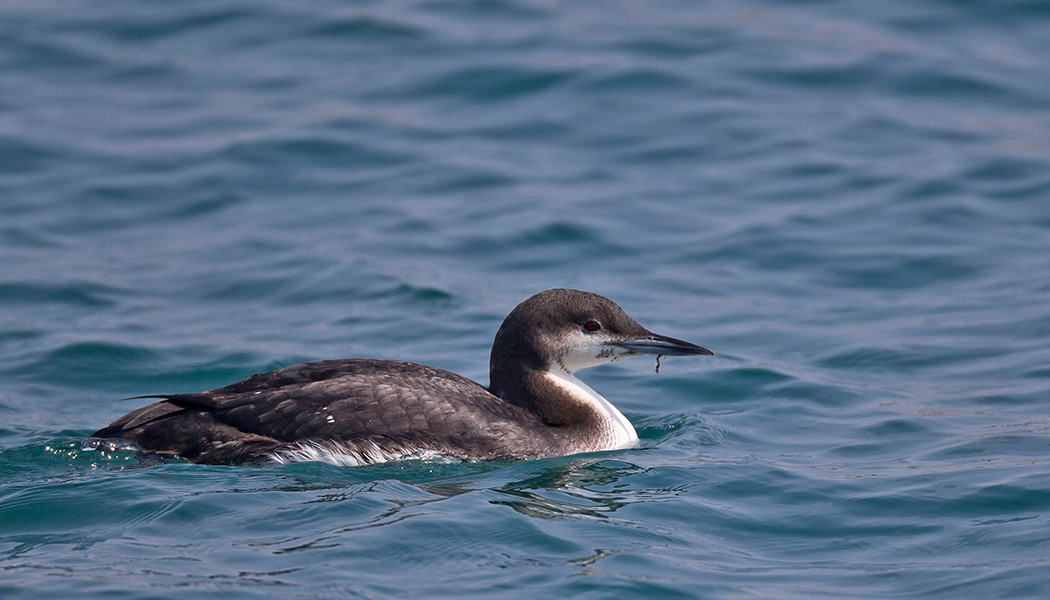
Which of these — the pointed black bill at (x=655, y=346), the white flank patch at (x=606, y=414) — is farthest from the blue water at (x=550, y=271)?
the pointed black bill at (x=655, y=346)

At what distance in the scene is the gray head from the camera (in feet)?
23.7

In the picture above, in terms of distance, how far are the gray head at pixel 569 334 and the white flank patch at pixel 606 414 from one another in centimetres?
12

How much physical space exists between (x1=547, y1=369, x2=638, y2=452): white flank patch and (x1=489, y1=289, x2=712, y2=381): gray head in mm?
120

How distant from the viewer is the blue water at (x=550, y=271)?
19.1 ft

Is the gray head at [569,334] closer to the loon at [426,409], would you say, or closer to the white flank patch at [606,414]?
the loon at [426,409]

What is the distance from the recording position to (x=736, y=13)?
15.5 m

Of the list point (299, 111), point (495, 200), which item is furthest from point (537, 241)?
point (299, 111)

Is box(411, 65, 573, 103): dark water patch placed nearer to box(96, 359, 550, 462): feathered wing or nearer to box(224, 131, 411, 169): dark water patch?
box(224, 131, 411, 169): dark water patch

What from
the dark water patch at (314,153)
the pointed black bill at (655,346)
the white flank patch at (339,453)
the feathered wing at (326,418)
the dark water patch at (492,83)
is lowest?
the white flank patch at (339,453)

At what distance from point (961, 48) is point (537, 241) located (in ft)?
19.8

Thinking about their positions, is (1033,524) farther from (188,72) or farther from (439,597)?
(188,72)

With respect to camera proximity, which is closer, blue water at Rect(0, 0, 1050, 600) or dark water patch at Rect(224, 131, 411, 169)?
blue water at Rect(0, 0, 1050, 600)

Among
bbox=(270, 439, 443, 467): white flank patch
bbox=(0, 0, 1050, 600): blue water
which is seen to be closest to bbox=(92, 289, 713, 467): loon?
bbox=(270, 439, 443, 467): white flank patch

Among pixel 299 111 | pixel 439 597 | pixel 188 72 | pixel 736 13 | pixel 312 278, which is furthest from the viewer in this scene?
pixel 736 13
